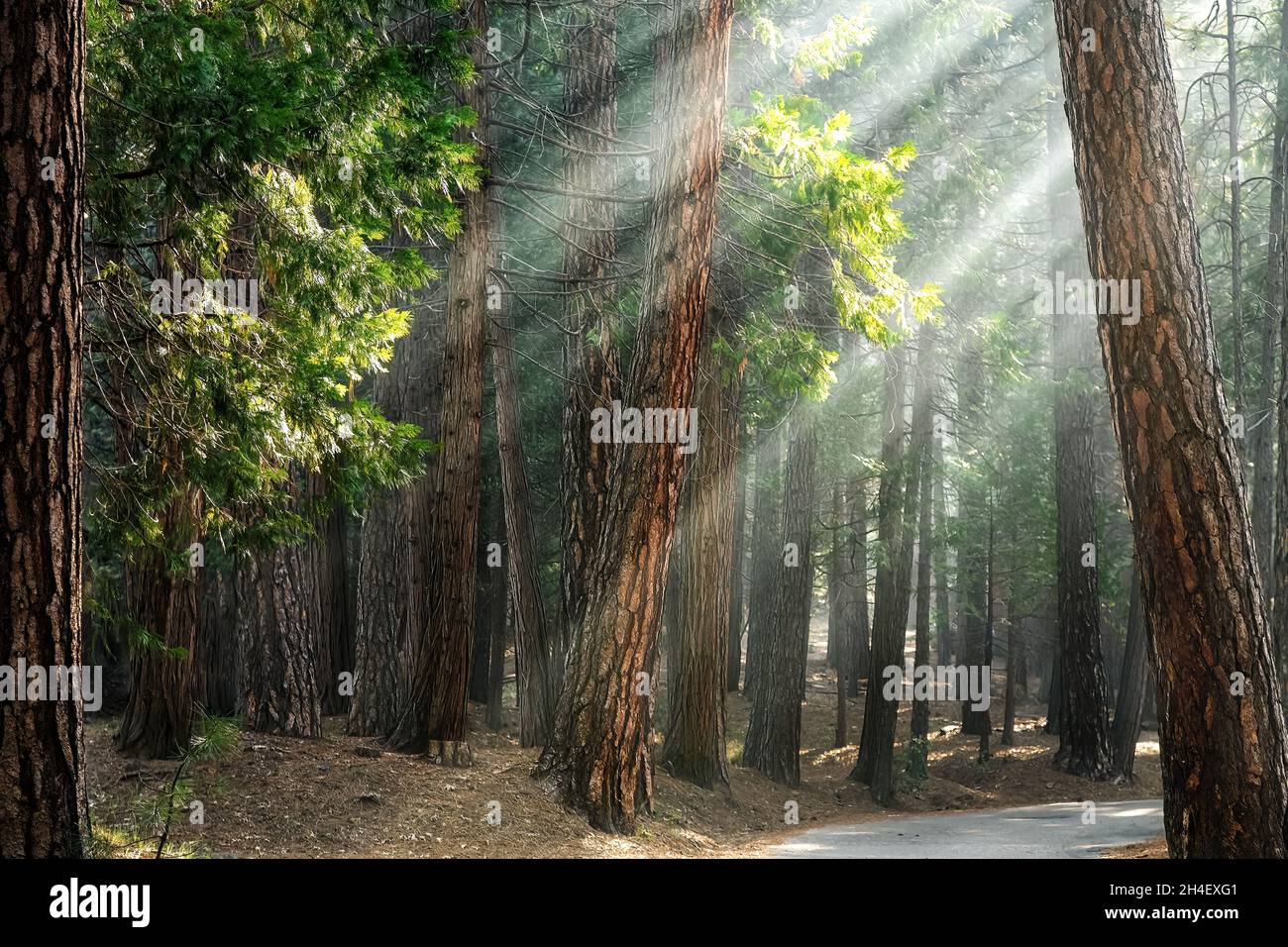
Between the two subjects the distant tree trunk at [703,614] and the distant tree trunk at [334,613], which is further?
the distant tree trunk at [334,613]

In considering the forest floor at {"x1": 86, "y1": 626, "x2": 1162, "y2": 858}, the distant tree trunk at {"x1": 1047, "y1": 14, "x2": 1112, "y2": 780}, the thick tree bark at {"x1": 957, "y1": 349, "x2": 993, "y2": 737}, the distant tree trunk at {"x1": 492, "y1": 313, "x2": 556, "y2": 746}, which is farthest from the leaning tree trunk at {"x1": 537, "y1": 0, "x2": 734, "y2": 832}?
the distant tree trunk at {"x1": 1047, "y1": 14, "x2": 1112, "y2": 780}

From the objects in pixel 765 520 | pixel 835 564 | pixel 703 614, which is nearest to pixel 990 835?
pixel 703 614

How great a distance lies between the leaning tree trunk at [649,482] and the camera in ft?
27.7

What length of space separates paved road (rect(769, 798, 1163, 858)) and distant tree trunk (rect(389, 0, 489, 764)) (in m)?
3.47

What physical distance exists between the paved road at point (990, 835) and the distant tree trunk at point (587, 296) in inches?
144

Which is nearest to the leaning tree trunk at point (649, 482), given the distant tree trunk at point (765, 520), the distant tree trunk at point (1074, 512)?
the distant tree trunk at point (765, 520)

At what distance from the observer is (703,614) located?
12836 mm

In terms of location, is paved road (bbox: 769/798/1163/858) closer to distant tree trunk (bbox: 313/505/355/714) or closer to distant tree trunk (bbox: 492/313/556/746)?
distant tree trunk (bbox: 492/313/556/746)

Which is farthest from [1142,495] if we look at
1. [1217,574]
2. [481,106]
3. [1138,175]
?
[481,106]

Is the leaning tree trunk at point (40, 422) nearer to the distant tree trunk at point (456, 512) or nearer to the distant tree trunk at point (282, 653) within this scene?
the distant tree trunk at point (456, 512)

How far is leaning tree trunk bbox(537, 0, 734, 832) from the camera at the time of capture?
8.45m

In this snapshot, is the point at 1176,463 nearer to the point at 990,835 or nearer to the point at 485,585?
the point at 990,835
